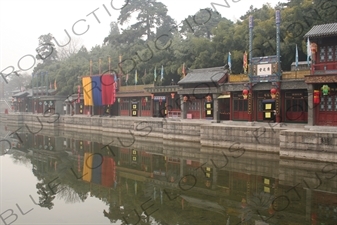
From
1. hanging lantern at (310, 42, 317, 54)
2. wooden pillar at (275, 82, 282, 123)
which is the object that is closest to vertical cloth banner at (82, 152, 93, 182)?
wooden pillar at (275, 82, 282, 123)

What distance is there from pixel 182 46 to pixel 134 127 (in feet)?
38.9

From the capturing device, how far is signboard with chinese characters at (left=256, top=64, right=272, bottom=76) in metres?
23.0

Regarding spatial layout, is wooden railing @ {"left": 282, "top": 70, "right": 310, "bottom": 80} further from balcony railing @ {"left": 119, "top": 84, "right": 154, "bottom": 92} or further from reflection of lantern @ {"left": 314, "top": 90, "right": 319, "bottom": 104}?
balcony railing @ {"left": 119, "top": 84, "right": 154, "bottom": 92}

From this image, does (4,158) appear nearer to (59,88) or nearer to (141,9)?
(59,88)

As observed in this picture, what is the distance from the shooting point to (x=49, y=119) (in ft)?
162

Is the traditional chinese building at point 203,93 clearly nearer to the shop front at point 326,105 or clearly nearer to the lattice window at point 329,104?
the shop front at point 326,105

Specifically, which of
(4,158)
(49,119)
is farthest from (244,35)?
(49,119)

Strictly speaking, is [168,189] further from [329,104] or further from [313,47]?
[313,47]

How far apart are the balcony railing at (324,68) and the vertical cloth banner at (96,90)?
27697 mm

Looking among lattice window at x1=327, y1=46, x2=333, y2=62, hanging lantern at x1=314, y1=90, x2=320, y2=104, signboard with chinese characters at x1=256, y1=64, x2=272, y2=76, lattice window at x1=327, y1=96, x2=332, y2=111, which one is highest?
lattice window at x1=327, y1=46, x2=333, y2=62

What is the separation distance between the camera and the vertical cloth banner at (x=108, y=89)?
132 feet

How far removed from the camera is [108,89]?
41.1m

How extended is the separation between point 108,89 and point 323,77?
27468 mm

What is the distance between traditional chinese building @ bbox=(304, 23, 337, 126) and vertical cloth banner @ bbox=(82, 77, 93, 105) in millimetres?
29257
